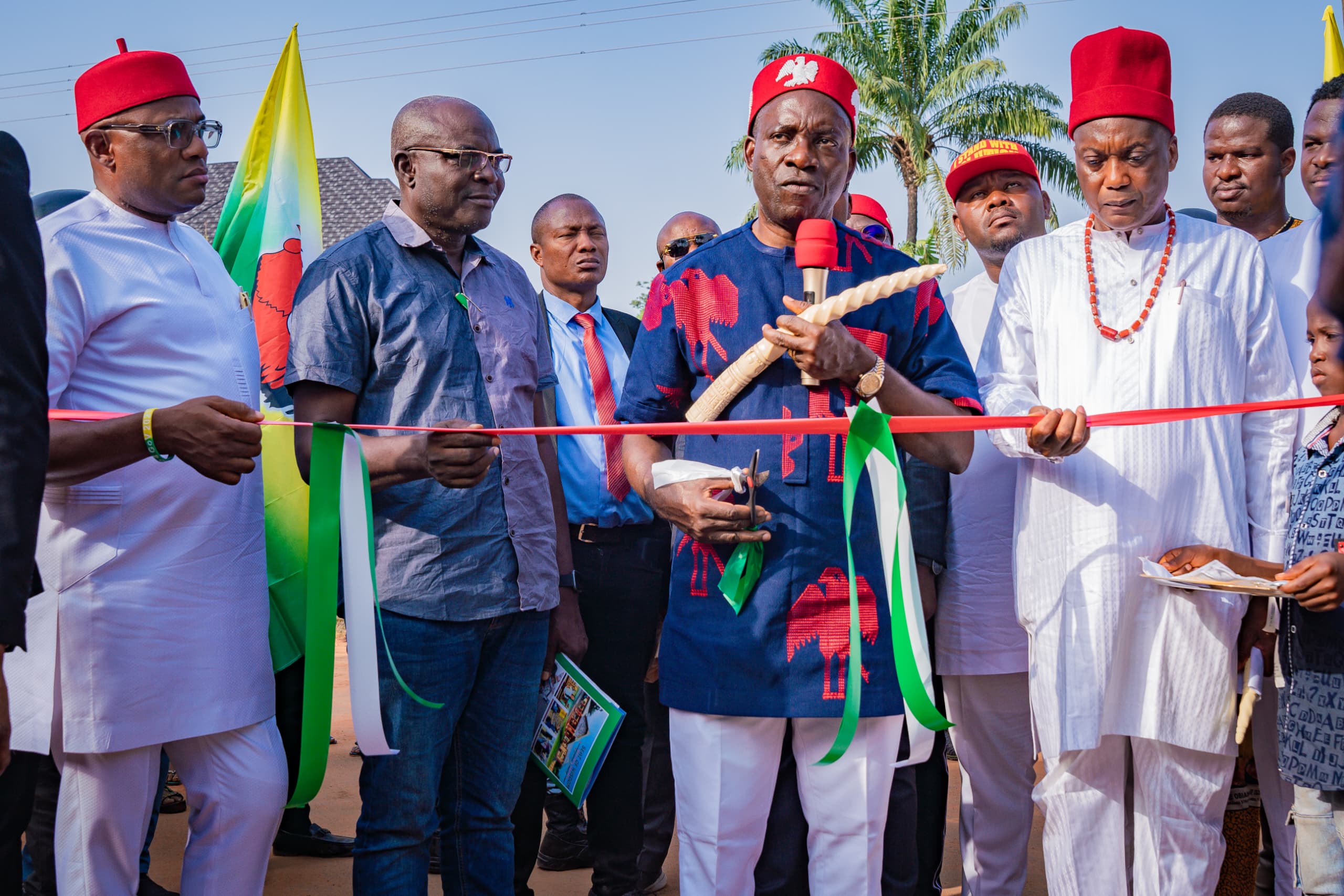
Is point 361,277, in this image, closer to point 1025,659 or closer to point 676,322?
point 676,322

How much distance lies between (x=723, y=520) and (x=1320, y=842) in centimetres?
191

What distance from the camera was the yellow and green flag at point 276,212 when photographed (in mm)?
5090

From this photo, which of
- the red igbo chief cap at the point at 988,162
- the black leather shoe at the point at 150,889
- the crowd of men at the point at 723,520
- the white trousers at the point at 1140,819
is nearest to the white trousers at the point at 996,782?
the crowd of men at the point at 723,520

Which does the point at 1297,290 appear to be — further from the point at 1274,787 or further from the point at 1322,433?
the point at 1274,787

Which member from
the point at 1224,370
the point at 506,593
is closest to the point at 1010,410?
the point at 1224,370

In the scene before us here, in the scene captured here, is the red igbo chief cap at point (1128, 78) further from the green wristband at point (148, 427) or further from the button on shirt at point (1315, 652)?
the green wristband at point (148, 427)

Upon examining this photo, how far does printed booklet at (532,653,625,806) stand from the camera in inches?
148

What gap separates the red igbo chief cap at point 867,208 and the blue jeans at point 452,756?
2.89m

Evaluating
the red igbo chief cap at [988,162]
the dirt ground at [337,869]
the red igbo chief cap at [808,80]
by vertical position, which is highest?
the red igbo chief cap at [988,162]

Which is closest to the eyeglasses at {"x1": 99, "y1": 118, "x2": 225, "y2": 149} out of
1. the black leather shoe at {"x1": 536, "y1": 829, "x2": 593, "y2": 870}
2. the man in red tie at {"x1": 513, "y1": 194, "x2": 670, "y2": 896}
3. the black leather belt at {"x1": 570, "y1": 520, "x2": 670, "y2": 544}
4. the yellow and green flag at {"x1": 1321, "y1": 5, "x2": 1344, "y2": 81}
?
the man in red tie at {"x1": 513, "y1": 194, "x2": 670, "y2": 896}

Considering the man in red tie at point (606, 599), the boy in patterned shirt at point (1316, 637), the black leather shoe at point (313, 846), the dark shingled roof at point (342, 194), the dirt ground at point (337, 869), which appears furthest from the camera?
the dark shingled roof at point (342, 194)

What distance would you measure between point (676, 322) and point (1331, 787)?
84.6 inches

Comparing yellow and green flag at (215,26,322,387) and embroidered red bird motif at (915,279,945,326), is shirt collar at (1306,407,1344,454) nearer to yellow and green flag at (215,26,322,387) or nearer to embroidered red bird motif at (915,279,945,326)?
embroidered red bird motif at (915,279,945,326)

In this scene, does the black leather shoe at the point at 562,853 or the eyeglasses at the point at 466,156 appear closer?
the eyeglasses at the point at 466,156
